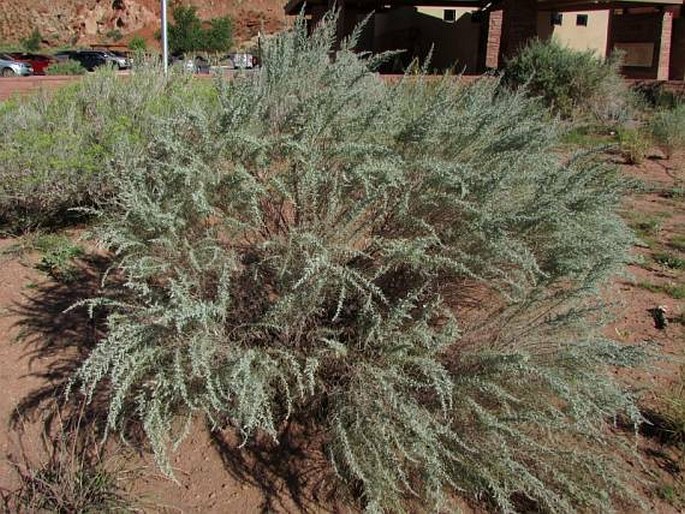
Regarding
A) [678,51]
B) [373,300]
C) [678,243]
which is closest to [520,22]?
[678,51]

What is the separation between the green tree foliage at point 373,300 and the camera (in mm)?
2883

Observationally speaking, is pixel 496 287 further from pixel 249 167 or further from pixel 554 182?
pixel 249 167

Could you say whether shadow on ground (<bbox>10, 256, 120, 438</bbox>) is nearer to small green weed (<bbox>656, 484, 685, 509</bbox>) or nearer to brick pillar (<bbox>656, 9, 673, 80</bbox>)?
small green weed (<bbox>656, 484, 685, 509</bbox>)

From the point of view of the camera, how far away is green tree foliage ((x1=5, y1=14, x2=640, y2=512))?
2883 millimetres

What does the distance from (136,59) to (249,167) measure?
16.6ft

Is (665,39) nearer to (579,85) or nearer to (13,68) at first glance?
(579,85)

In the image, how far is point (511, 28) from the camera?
1728 centimetres

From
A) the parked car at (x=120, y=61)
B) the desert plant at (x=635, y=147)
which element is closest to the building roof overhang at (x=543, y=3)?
the parked car at (x=120, y=61)

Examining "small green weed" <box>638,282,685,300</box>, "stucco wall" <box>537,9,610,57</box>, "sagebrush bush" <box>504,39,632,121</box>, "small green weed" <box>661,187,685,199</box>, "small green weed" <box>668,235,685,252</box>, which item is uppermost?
"stucco wall" <box>537,9,610,57</box>

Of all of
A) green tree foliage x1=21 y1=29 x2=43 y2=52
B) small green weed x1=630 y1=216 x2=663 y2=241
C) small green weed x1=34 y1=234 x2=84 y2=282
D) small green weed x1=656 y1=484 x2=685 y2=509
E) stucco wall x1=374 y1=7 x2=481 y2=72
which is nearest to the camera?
small green weed x1=656 y1=484 x2=685 y2=509

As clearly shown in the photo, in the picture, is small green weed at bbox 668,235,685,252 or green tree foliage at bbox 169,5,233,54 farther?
green tree foliage at bbox 169,5,233,54

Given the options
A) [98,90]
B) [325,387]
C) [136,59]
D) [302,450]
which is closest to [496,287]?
[325,387]

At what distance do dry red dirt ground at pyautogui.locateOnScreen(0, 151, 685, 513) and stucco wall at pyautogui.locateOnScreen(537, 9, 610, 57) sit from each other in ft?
59.7

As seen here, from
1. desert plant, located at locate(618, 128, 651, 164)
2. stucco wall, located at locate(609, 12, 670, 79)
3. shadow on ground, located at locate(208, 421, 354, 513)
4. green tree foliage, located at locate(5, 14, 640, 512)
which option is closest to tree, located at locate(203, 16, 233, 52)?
stucco wall, located at locate(609, 12, 670, 79)
